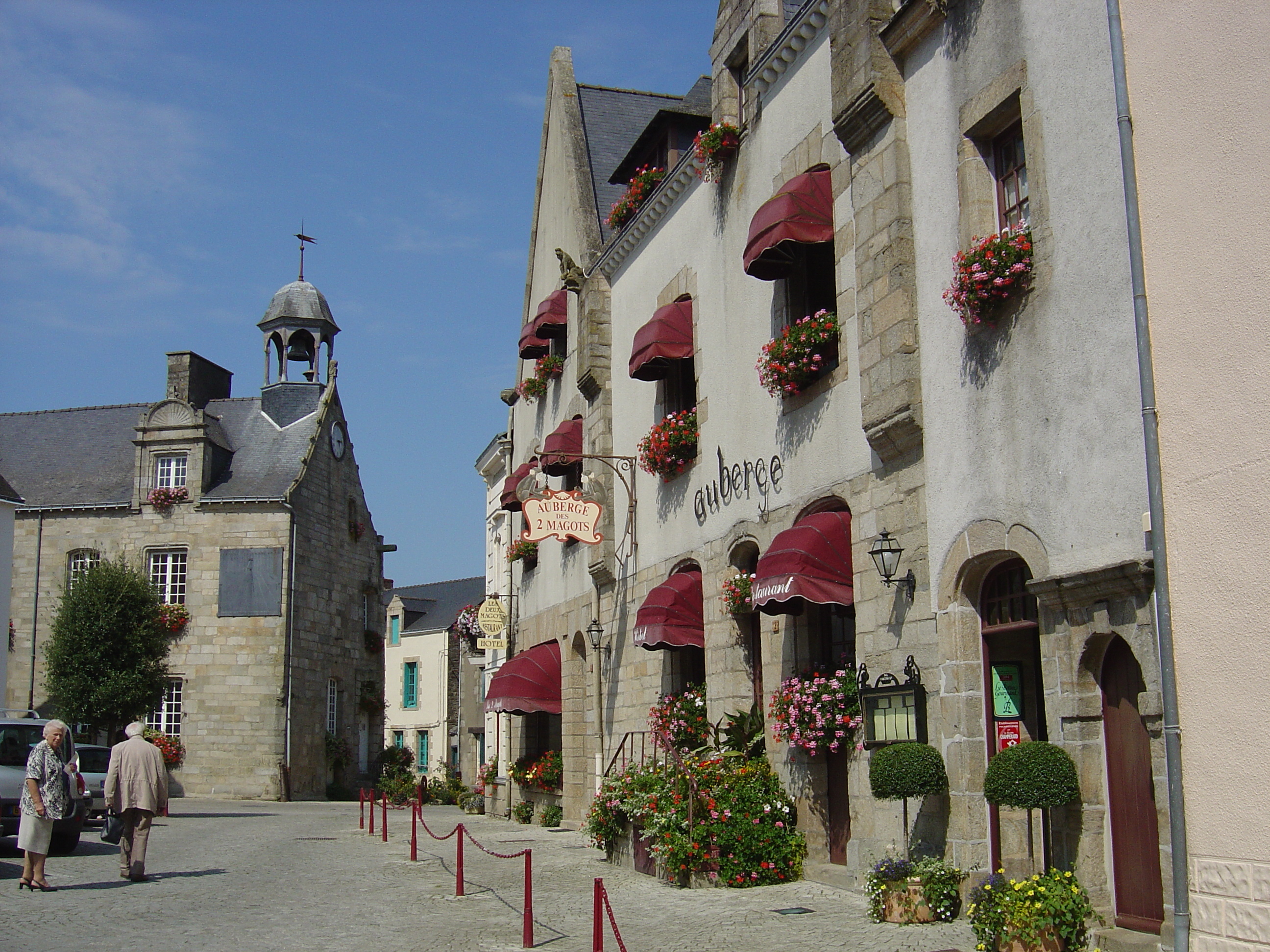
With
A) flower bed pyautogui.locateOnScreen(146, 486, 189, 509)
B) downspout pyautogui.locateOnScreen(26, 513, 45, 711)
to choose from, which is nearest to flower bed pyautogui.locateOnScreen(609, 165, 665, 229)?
flower bed pyautogui.locateOnScreen(146, 486, 189, 509)

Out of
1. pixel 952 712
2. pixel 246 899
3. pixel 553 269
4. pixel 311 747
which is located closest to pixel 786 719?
pixel 952 712

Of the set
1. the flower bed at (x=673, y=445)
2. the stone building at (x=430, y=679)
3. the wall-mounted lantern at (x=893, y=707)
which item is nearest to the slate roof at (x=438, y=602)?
the stone building at (x=430, y=679)

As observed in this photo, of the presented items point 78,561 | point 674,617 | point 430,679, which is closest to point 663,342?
point 674,617

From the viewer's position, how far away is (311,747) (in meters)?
35.9

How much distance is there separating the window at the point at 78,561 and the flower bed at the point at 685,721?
2470cm

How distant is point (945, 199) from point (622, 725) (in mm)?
10089

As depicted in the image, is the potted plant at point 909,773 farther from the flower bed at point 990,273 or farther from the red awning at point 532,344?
the red awning at point 532,344

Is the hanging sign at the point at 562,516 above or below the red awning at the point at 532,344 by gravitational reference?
below

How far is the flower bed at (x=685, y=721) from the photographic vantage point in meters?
15.1

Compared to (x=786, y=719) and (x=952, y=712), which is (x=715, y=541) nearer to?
(x=786, y=719)

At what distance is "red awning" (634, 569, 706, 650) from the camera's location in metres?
14.8

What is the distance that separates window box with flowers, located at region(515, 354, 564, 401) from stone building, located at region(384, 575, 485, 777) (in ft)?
90.0

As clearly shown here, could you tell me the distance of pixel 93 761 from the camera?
66.0ft

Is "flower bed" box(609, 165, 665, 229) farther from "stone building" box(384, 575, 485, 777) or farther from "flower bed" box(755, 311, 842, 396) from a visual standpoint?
"stone building" box(384, 575, 485, 777)
